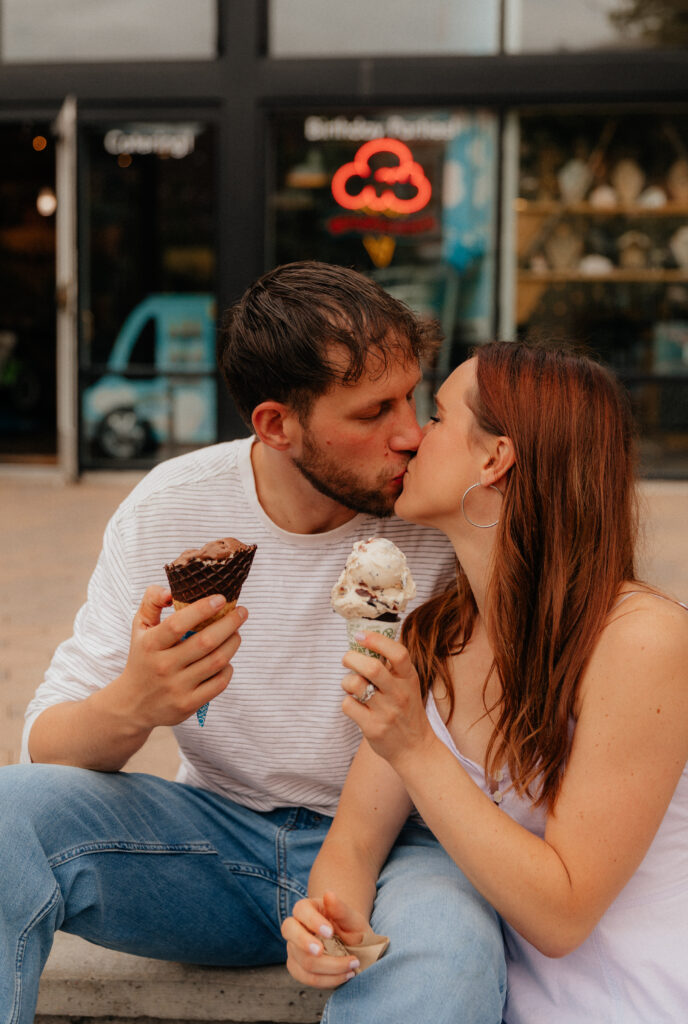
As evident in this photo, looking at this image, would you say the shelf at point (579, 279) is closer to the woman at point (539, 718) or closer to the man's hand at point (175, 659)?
the woman at point (539, 718)

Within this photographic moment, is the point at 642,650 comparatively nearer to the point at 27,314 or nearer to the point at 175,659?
the point at 175,659

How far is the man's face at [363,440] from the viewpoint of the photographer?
2438mm

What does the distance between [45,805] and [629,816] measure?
1126 mm

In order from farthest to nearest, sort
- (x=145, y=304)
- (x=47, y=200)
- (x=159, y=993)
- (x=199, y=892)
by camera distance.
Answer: (x=47, y=200) → (x=145, y=304) → (x=159, y=993) → (x=199, y=892)

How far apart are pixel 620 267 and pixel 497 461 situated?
852 centimetres

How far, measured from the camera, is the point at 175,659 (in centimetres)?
204

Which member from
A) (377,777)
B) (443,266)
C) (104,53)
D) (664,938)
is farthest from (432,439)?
(104,53)

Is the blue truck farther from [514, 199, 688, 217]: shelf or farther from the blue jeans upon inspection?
the blue jeans

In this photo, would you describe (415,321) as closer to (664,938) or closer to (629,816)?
(629,816)

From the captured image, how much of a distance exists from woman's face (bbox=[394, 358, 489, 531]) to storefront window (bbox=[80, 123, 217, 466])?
8.10 m

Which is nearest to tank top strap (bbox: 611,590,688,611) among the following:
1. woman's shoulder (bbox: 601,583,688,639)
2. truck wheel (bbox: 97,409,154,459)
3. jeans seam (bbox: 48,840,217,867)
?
woman's shoulder (bbox: 601,583,688,639)

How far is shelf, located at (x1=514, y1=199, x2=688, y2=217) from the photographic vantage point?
9.93 meters

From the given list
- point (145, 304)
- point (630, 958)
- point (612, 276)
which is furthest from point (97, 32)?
point (630, 958)

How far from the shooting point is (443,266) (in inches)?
394
